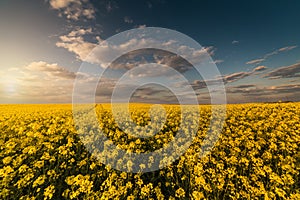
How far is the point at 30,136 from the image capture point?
805 centimetres

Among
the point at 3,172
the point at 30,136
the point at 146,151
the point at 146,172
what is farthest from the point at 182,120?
the point at 3,172

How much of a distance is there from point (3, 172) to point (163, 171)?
5.51 m

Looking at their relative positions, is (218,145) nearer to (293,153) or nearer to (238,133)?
(238,133)

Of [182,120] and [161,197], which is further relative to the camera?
[182,120]

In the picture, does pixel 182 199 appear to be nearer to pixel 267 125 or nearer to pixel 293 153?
pixel 293 153

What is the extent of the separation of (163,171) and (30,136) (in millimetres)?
6490

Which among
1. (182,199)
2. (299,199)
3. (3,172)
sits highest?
(3,172)

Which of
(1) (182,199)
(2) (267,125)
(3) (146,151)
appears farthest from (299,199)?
(2) (267,125)

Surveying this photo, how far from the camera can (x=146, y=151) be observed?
8.86m

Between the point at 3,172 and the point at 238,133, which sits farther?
the point at 238,133

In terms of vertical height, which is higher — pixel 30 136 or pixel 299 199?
pixel 30 136

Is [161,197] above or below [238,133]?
below

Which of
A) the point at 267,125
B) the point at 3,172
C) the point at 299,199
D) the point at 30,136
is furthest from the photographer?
the point at 267,125

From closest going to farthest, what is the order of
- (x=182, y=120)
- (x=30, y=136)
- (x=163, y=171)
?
1. (x=163, y=171)
2. (x=30, y=136)
3. (x=182, y=120)
